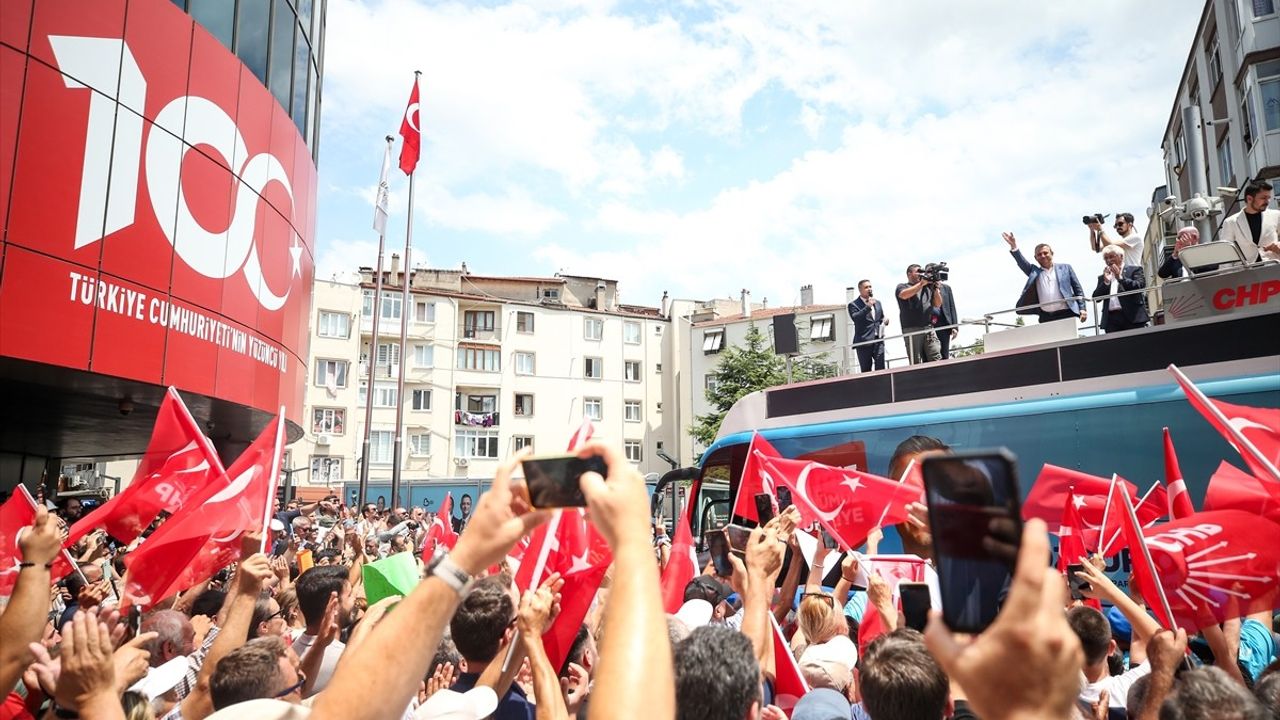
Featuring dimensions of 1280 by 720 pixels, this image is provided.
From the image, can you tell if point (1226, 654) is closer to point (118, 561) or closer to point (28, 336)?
point (118, 561)

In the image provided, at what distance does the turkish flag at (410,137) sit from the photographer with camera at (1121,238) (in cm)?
1832

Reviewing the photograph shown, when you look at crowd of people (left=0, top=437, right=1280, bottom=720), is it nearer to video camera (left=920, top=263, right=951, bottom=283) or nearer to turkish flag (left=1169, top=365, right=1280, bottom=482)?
turkish flag (left=1169, top=365, right=1280, bottom=482)

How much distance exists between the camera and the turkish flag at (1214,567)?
3.97m

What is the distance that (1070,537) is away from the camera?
6078 millimetres

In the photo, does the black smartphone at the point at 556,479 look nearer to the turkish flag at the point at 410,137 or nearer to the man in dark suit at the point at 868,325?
the man in dark suit at the point at 868,325

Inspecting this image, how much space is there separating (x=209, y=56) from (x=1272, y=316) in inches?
552

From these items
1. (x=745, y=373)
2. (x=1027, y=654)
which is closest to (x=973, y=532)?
(x=1027, y=654)

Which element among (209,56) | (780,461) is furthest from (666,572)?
(209,56)

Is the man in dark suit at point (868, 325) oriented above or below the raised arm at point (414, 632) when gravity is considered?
above

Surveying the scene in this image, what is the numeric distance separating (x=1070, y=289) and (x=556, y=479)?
32.7ft

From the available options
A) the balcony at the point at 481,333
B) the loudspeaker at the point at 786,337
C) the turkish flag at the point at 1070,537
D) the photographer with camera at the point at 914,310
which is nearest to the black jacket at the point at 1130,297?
the photographer with camera at the point at 914,310

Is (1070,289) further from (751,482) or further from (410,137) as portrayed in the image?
(410,137)

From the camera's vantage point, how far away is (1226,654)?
145 inches

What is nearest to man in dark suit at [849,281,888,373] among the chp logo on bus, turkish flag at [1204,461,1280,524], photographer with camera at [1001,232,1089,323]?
photographer with camera at [1001,232,1089,323]
